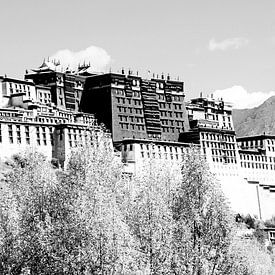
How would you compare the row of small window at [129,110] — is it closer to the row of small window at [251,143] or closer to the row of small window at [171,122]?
the row of small window at [171,122]

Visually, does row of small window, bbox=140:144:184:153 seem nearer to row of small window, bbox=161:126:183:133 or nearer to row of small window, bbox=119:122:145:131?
row of small window, bbox=119:122:145:131

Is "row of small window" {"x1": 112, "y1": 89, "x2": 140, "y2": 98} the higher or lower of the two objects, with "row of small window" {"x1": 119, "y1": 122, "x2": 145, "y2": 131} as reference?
higher

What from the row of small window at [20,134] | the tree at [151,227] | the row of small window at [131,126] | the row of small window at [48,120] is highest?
the row of small window at [131,126]

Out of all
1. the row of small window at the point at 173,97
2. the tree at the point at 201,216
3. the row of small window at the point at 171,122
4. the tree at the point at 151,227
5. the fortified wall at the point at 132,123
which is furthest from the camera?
the row of small window at the point at 173,97

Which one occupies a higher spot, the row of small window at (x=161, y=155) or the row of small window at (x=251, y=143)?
the row of small window at (x=251, y=143)

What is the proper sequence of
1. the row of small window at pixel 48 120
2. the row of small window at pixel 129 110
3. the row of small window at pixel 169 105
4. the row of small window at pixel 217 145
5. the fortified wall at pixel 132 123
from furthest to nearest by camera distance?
the row of small window at pixel 169 105 < the row of small window at pixel 217 145 < the row of small window at pixel 129 110 < the row of small window at pixel 48 120 < the fortified wall at pixel 132 123

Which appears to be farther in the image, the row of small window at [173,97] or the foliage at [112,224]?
the row of small window at [173,97]

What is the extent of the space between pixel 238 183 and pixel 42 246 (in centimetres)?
6731

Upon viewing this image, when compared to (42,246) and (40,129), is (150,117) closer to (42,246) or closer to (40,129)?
(40,129)

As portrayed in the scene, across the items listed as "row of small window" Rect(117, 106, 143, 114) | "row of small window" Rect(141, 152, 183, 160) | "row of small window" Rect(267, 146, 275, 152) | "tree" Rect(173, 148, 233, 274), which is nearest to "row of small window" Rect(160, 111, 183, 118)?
"row of small window" Rect(117, 106, 143, 114)

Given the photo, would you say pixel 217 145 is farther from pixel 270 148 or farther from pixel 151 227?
pixel 151 227

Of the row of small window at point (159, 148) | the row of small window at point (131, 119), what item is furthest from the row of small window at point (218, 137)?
the row of small window at point (131, 119)

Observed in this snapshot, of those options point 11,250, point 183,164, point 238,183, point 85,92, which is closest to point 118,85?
point 85,92

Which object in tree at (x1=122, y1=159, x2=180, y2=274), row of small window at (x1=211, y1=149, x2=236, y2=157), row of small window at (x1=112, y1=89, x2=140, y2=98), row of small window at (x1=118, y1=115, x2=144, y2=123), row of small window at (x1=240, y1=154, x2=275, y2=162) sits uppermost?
row of small window at (x1=112, y1=89, x2=140, y2=98)
